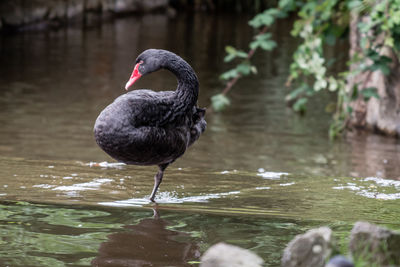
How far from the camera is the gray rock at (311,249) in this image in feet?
11.1

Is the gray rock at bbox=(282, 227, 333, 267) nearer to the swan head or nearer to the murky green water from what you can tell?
the murky green water

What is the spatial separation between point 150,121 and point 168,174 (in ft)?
5.21

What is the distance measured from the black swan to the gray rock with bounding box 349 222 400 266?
1925 mm

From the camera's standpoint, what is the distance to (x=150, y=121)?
5.17m

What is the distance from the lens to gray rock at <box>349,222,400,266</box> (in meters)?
3.46

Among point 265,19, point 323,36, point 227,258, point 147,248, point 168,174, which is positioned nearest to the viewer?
point 227,258

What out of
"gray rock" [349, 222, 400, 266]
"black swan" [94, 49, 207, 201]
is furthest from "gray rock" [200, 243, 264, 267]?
"black swan" [94, 49, 207, 201]

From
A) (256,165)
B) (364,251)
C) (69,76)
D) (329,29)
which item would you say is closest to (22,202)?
(364,251)

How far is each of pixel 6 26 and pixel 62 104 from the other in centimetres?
936

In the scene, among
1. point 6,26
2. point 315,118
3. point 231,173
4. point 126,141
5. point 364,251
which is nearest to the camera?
point 364,251

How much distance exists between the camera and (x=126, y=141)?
4.93m

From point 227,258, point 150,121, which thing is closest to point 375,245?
point 227,258

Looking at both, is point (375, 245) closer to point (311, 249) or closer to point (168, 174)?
point (311, 249)

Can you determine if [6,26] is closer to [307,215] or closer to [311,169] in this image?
[311,169]
